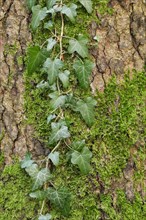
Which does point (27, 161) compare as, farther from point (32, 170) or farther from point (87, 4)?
point (87, 4)

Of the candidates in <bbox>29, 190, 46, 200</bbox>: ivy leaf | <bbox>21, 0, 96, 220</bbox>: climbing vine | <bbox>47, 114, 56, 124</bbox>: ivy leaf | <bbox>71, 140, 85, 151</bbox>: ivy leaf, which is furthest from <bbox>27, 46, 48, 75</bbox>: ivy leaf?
<bbox>29, 190, 46, 200</bbox>: ivy leaf

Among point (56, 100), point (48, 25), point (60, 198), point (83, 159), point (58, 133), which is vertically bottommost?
point (60, 198)

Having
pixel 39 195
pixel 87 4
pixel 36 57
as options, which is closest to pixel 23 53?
pixel 36 57

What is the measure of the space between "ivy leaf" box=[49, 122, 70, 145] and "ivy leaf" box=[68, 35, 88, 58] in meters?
0.30

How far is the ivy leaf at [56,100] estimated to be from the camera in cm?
170

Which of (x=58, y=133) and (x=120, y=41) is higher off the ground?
(x=120, y=41)

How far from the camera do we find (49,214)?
166 centimetres

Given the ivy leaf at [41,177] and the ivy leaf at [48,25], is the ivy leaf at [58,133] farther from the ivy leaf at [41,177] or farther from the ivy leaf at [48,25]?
the ivy leaf at [48,25]

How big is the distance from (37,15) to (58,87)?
1.02 ft

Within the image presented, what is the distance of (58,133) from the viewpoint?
5.46ft

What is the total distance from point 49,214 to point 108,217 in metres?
0.24

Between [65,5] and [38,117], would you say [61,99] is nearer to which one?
[38,117]

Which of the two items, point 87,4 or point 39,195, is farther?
point 87,4

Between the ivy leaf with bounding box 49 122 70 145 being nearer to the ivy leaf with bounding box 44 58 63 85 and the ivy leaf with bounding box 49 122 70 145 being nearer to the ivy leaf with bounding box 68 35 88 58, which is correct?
the ivy leaf with bounding box 44 58 63 85
